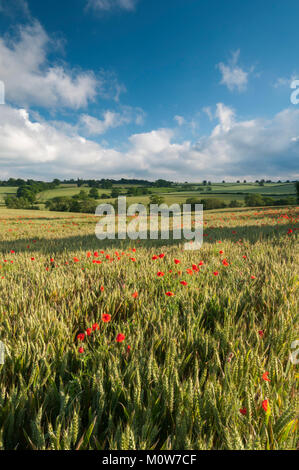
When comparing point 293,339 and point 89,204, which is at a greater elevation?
point 89,204

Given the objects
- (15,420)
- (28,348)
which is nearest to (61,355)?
(28,348)

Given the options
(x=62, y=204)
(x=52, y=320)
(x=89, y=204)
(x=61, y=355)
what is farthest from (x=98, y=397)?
(x=62, y=204)

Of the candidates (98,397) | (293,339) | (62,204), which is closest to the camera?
(98,397)

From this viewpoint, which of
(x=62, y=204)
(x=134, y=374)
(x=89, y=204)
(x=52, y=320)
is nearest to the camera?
(x=134, y=374)

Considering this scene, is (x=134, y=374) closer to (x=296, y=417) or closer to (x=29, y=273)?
(x=296, y=417)

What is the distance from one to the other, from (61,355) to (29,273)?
223cm

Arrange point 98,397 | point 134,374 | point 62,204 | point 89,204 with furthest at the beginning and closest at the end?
point 62,204 < point 89,204 < point 134,374 < point 98,397

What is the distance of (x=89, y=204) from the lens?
59.7 meters

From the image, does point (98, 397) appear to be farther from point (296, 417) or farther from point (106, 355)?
point (296, 417)

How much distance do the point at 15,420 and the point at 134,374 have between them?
598 mm
